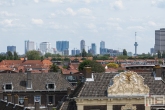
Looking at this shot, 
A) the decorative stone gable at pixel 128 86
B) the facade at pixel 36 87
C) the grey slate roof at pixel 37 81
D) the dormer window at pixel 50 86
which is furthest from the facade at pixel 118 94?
the dormer window at pixel 50 86

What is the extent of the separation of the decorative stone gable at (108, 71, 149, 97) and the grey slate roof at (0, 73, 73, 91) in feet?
113

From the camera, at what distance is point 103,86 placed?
172ft

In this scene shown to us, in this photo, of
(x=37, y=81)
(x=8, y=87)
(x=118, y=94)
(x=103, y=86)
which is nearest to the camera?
(x=118, y=94)

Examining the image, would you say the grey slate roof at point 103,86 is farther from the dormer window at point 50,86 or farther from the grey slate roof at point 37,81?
the dormer window at point 50,86

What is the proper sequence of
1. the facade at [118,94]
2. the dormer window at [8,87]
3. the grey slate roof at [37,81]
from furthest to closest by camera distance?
the dormer window at [8,87] < the grey slate roof at [37,81] < the facade at [118,94]

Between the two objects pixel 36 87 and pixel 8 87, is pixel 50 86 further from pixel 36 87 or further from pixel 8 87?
pixel 8 87

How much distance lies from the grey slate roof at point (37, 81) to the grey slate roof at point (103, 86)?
32753mm

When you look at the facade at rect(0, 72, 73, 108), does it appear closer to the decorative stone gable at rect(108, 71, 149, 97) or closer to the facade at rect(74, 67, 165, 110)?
the facade at rect(74, 67, 165, 110)

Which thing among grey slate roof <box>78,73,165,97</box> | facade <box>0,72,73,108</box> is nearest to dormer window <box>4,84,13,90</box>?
facade <box>0,72,73,108</box>

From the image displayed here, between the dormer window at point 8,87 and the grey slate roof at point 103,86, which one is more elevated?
→ the grey slate roof at point 103,86

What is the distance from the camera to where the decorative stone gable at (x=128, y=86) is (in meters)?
51.6

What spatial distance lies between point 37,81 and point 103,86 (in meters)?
35.8

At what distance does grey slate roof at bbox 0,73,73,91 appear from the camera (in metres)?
86.6

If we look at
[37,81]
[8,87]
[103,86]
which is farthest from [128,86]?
[8,87]
